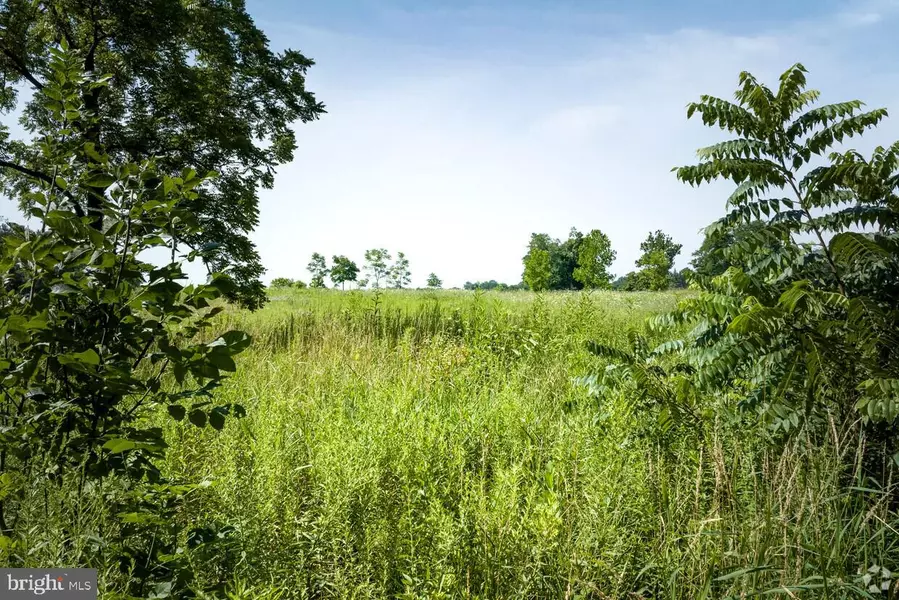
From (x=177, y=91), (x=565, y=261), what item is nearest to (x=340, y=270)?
(x=565, y=261)

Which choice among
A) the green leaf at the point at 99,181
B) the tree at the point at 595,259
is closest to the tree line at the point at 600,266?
the tree at the point at 595,259

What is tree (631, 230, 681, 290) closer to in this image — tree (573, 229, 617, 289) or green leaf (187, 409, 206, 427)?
tree (573, 229, 617, 289)

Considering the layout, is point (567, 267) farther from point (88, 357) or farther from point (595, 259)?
point (88, 357)

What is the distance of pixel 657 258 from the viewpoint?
151 feet

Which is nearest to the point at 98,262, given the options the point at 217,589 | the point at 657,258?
the point at 217,589

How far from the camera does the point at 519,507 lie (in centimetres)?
296

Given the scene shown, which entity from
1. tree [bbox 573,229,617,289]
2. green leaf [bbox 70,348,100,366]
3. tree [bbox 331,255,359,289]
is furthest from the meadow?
tree [bbox 331,255,359,289]

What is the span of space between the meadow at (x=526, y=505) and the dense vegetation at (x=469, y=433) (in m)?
0.03

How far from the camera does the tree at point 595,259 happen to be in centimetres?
4191

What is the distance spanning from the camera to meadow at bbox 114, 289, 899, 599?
2.30 metres

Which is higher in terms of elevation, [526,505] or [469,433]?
[469,433]

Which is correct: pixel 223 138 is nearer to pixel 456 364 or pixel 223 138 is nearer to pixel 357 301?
pixel 357 301

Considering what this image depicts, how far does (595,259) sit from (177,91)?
37.6 m

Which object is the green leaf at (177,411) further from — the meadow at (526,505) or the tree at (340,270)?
the tree at (340,270)
